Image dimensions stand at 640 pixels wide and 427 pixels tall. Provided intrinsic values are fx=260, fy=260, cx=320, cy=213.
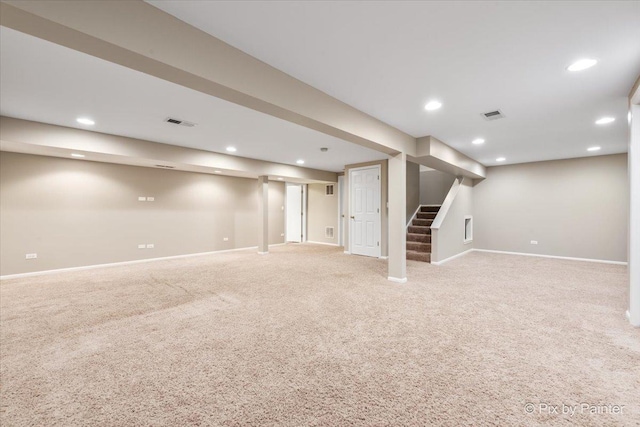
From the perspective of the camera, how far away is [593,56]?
2271 millimetres

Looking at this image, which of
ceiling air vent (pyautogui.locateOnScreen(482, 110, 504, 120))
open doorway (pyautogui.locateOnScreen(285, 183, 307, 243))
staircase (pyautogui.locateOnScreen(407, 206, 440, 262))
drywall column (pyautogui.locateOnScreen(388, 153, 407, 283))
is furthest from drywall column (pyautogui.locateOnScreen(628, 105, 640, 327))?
open doorway (pyautogui.locateOnScreen(285, 183, 307, 243))

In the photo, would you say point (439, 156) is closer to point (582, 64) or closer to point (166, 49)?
point (582, 64)

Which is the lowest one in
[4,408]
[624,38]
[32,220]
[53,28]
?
[4,408]

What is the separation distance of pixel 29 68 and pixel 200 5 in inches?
82.9

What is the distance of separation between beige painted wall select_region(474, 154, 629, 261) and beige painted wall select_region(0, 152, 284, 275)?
7735mm

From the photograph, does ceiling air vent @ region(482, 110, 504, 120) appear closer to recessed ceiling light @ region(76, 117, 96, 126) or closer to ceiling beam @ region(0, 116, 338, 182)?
ceiling beam @ region(0, 116, 338, 182)

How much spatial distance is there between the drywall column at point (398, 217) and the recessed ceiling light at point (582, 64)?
87.2 inches

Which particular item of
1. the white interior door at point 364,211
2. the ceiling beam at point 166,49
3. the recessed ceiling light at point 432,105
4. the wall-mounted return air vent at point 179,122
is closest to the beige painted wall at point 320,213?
the white interior door at point 364,211

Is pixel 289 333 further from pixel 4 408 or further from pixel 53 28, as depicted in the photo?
pixel 53 28

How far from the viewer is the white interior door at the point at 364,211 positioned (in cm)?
696

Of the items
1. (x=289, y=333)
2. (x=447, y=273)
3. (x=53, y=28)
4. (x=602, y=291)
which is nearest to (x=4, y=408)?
(x=289, y=333)

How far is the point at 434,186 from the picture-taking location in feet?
27.9

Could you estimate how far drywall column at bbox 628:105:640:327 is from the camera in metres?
2.70

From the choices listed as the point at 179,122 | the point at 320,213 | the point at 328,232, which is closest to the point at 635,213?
the point at 179,122
